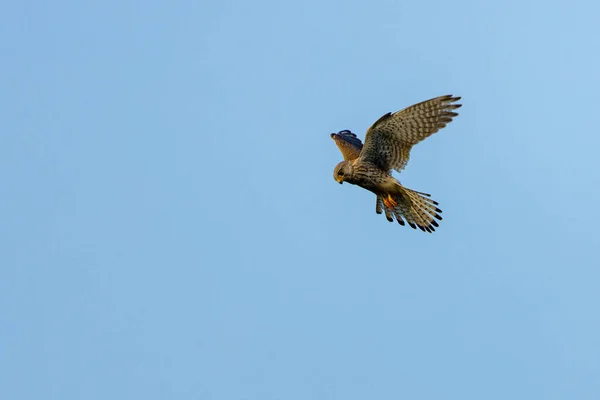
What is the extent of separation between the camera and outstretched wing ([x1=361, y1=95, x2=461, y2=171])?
1797 centimetres

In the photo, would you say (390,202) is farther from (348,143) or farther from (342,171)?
(348,143)

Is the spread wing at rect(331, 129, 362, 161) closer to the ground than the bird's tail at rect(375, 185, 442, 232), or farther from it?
farther from it

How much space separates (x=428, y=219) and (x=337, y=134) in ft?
10.9

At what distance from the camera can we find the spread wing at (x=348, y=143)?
20559 millimetres

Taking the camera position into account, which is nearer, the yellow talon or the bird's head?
the bird's head

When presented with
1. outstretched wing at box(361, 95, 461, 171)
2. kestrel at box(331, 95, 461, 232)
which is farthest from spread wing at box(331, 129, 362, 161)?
outstretched wing at box(361, 95, 461, 171)

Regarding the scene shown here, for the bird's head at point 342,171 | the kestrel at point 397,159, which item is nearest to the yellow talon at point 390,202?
the kestrel at point 397,159

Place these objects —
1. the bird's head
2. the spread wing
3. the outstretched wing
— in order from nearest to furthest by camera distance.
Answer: the outstretched wing, the bird's head, the spread wing

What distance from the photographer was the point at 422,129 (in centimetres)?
1834

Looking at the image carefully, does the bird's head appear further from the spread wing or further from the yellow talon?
the yellow talon

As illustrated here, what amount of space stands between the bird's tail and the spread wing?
3.20 ft

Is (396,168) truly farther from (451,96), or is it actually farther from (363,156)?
(451,96)

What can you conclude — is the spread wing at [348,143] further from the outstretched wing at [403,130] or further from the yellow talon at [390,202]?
the outstretched wing at [403,130]

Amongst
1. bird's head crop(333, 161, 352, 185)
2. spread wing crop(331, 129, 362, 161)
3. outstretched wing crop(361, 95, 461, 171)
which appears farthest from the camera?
spread wing crop(331, 129, 362, 161)
